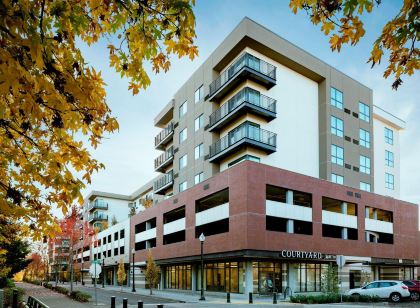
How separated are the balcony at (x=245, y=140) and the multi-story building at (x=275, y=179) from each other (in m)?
0.13

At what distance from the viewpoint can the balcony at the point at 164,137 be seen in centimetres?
5394

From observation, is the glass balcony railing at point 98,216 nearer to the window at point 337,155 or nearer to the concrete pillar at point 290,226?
the window at point 337,155

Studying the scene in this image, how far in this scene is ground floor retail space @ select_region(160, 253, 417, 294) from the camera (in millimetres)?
34875

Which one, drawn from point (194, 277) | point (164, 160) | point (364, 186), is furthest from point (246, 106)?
point (164, 160)

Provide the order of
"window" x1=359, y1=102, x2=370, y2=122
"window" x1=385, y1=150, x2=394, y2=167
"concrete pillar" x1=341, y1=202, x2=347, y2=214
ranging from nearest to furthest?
"concrete pillar" x1=341, y1=202, x2=347, y2=214 → "window" x1=359, y1=102, x2=370, y2=122 → "window" x1=385, y1=150, x2=394, y2=167

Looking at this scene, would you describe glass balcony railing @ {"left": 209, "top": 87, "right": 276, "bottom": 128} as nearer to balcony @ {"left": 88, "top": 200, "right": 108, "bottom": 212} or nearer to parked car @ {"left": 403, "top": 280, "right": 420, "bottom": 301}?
parked car @ {"left": 403, "top": 280, "right": 420, "bottom": 301}

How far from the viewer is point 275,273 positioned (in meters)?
36.3

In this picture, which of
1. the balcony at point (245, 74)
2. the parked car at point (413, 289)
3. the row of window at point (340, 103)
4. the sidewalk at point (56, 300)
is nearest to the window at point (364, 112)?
the row of window at point (340, 103)

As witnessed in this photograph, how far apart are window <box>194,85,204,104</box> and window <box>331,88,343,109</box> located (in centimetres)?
1394

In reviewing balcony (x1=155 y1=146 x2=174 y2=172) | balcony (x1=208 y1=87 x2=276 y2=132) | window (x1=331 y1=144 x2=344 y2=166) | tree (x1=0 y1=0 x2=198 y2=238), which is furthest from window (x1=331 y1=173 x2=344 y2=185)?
tree (x1=0 y1=0 x2=198 y2=238)

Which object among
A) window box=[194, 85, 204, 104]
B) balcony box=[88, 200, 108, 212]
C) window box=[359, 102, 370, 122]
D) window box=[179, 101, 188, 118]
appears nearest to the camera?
window box=[194, 85, 204, 104]

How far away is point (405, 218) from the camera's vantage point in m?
49.7

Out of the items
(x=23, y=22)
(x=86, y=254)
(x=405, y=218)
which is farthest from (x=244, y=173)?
(x=86, y=254)

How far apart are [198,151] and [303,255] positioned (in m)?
15.4
